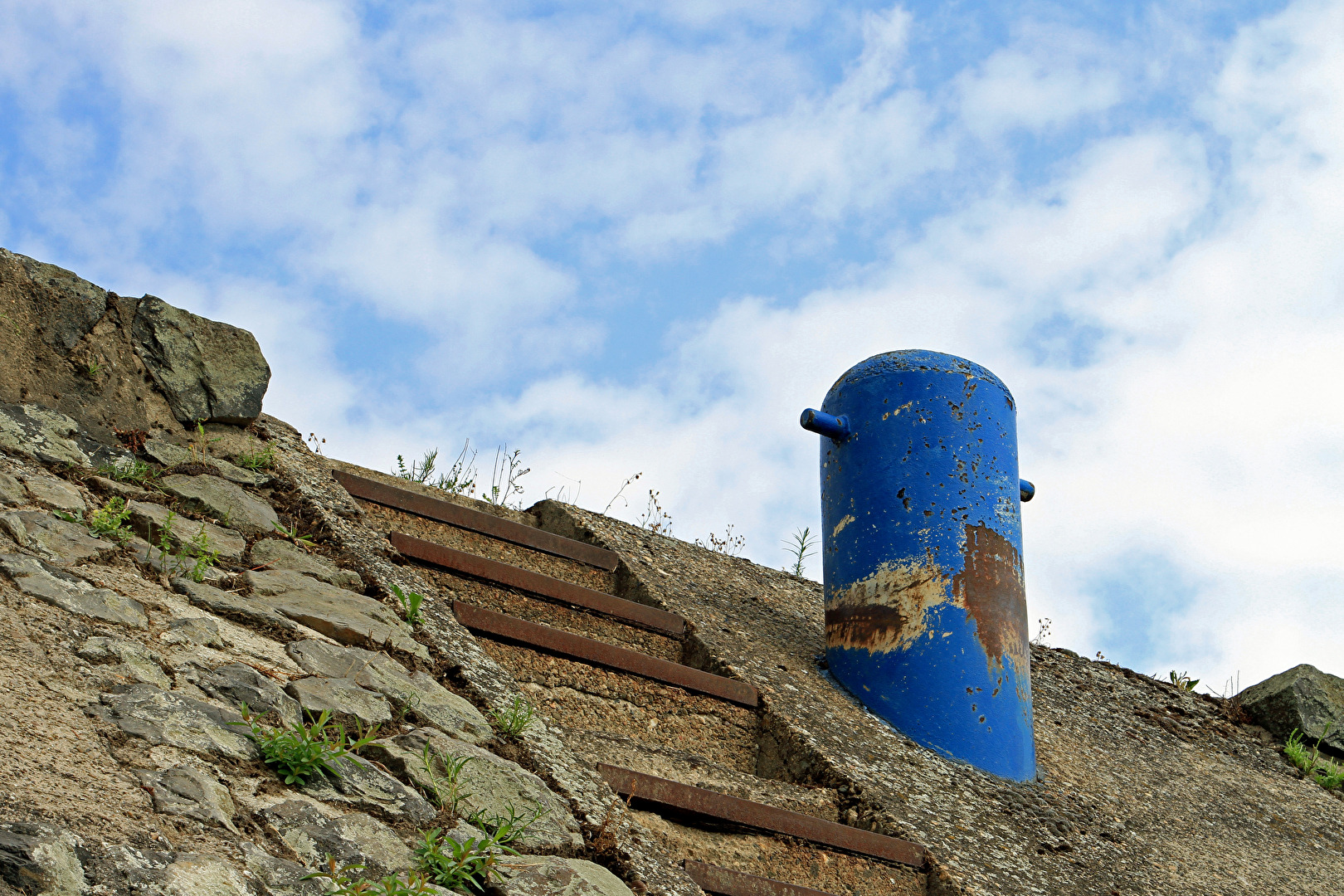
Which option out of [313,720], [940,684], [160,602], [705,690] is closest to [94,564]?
[160,602]

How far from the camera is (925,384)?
3.92 metres

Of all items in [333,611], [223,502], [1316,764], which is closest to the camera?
[333,611]

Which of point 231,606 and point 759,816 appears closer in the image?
point 231,606

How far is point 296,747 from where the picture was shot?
1874mm

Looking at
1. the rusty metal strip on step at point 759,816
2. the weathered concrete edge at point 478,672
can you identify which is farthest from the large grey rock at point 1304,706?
the weathered concrete edge at point 478,672

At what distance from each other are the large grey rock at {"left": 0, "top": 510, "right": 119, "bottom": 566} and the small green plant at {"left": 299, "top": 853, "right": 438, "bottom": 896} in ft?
3.19

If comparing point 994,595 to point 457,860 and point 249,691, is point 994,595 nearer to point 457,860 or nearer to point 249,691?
point 457,860

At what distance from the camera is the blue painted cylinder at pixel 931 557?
3.60 metres

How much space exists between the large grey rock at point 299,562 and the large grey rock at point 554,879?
1074mm

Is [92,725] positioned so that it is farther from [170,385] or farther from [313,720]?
[170,385]

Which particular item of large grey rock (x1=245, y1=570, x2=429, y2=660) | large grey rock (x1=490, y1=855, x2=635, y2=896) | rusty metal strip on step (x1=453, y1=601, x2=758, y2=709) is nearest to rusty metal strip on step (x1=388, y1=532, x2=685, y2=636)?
rusty metal strip on step (x1=453, y1=601, x2=758, y2=709)

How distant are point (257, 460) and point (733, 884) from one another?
187cm

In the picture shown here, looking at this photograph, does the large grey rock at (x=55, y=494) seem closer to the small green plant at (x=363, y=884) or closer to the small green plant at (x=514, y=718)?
the small green plant at (x=514, y=718)

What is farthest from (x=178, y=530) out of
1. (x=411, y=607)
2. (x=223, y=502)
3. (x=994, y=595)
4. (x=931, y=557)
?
(x=994, y=595)
